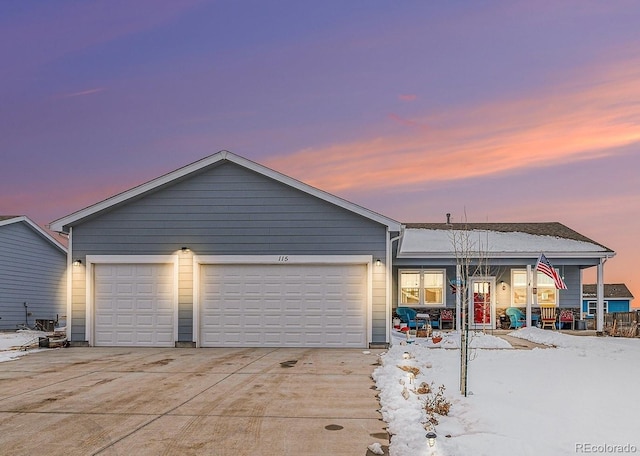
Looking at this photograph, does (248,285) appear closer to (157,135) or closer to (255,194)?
(255,194)

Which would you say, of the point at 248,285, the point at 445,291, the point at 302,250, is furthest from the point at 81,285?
the point at 445,291

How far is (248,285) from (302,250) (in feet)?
5.82

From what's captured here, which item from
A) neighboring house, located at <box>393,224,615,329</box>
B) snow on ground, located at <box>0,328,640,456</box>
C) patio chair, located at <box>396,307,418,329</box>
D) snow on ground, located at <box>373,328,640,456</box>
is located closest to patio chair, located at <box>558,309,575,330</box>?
neighboring house, located at <box>393,224,615,329</box>

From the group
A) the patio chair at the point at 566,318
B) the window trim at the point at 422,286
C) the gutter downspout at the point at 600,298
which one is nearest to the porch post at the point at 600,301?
the gutter downspout at the point at 600,298

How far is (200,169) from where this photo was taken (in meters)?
16.1

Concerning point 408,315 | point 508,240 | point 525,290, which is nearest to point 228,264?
point 408,315

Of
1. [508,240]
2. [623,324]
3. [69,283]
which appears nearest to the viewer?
[69,283]

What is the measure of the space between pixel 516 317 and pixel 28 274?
808 inches

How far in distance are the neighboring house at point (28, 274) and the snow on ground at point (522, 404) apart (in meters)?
17.8

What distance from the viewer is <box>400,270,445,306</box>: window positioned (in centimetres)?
2239

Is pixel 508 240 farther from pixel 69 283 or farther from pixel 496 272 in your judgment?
pixel 69 283

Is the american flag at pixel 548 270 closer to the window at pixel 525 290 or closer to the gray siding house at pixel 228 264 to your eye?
the window at pixel 525 290

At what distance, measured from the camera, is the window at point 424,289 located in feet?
73.5

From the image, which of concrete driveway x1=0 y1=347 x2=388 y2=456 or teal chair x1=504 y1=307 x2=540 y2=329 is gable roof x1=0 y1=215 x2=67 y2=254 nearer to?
concrete driveway x1=0 y1=347 x2=388 y2=456
